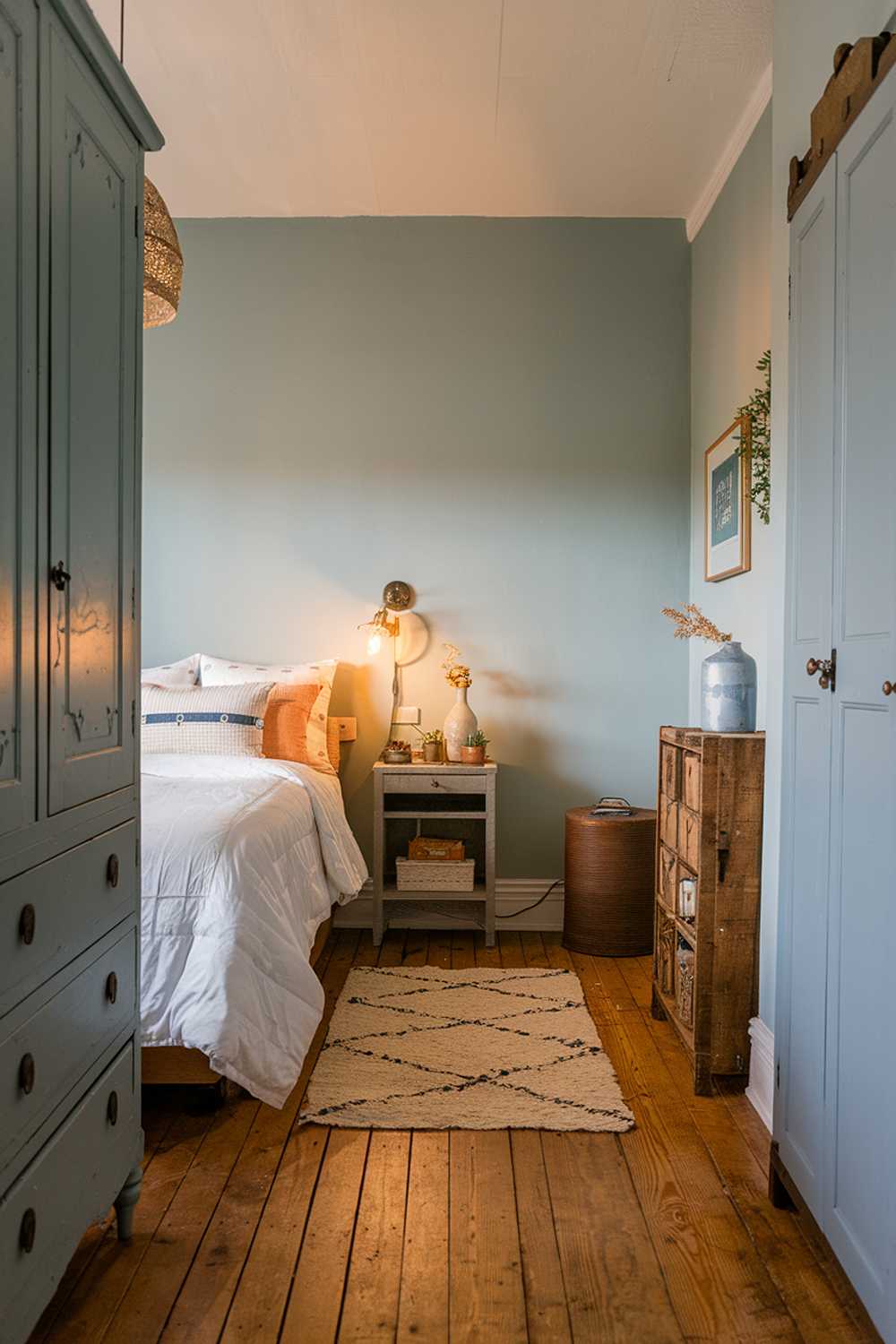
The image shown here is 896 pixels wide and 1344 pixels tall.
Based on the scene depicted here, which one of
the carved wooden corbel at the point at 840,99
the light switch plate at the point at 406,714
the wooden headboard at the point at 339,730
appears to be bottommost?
the wooden headboard at the point at 339,730

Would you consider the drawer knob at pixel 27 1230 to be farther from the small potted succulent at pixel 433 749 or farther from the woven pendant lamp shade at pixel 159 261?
the small potted succulent at pixel 433 749

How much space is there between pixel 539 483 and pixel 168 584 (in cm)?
170

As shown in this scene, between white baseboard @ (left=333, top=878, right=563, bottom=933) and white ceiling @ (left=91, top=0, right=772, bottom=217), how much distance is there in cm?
295

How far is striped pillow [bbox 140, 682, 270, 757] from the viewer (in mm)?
3596

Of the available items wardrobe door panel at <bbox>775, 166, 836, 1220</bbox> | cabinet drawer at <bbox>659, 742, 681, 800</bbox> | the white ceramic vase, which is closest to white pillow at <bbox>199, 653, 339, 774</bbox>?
the white ceramic vase

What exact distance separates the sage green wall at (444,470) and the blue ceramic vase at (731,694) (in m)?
1.43

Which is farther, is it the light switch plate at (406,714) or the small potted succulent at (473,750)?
the light switch plate at (406,714)

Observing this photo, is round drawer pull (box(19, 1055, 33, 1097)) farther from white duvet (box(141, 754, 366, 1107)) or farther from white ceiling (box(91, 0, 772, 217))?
white ceiling (box(91, 0, 772, 217))

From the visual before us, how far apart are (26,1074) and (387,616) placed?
3.03m

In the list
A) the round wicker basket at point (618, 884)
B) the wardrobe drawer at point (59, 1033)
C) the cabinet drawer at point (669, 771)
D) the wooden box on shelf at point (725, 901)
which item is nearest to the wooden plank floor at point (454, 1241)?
the wooden box on shelf at point (725, 901)

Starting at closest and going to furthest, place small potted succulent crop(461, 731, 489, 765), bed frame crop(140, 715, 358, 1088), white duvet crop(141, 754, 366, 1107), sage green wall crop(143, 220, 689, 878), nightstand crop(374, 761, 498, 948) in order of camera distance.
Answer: white duvet crop(141, 754, 366, 1107), bed frame crop(140, 715, 358, 1088), nightstand crop(374, 761, 498, 948), small potted succulent crop(461, 731, 489, 765), sage green wall crop(143, 220, 689, 878)

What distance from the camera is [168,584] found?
4340mm

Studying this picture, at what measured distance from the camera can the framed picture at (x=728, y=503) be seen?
330 centimetres

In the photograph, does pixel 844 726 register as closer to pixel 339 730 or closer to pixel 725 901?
pixel 725 901
